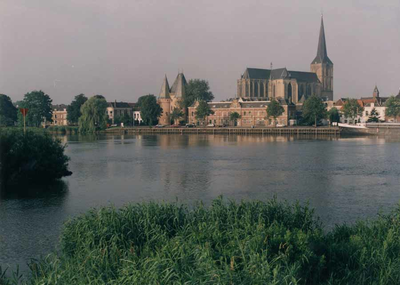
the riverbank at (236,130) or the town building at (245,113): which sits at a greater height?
the town building at (245,113)

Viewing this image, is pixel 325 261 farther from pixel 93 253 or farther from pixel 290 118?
pixel 290 118

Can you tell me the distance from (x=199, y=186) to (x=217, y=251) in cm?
2340

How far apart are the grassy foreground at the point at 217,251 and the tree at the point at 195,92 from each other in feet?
516

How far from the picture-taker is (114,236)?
1789cm

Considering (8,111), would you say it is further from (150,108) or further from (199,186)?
(199,186)

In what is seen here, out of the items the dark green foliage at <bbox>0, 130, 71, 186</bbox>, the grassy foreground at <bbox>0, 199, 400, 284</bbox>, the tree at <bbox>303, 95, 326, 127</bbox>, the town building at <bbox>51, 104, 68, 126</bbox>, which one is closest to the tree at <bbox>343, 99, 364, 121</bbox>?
the tree at <bbox>303, 95, 326, 127</bbox>

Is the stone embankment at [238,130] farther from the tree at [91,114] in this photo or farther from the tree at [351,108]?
the tree at [351,108]

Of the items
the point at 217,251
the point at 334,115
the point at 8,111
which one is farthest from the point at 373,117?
the point at 217,251

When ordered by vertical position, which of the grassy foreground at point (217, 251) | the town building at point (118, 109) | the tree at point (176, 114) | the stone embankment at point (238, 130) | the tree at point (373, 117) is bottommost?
the grassy foreground at point (217, 251)

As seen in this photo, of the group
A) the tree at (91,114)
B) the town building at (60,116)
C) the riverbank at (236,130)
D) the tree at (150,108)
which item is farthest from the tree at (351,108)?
the town building at (60,116)

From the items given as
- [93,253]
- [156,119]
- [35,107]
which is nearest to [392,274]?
[93,253]

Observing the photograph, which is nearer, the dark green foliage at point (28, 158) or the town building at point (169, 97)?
the dark green foliage at point (28, 158)

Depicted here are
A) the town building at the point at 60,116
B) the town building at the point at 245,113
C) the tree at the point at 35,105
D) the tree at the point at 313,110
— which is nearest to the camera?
the tree at the point at 35,105

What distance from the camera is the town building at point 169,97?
17938cm
